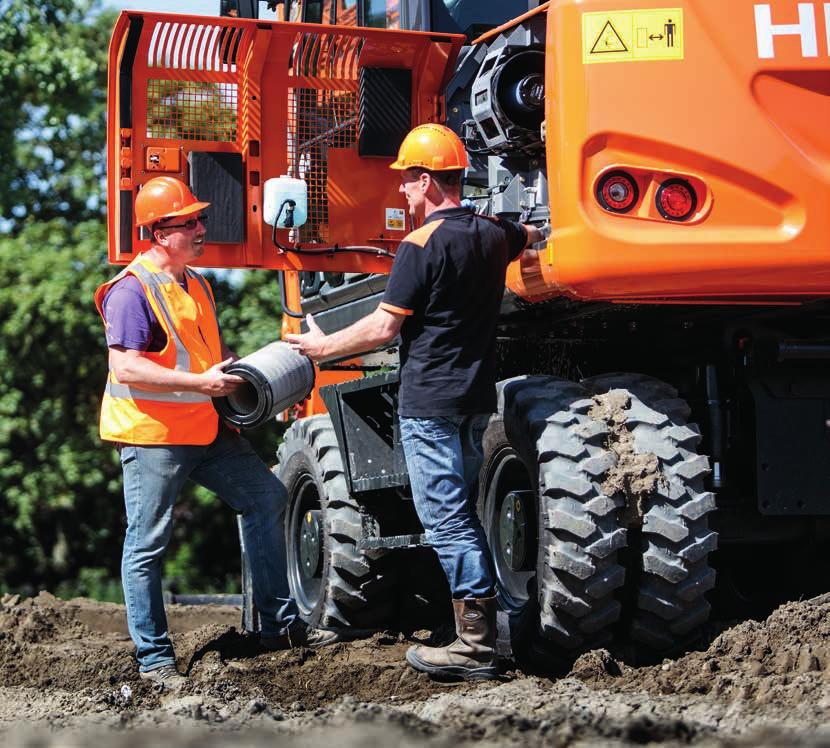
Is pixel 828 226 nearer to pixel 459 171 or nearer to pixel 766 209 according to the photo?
pixel 766 209

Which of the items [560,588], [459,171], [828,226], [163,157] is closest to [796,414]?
[828,226]

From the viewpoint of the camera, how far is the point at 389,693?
213 inches

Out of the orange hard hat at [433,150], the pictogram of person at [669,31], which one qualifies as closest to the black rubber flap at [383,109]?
the orange hard hat at [433,150]

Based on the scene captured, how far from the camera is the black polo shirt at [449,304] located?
5312mm

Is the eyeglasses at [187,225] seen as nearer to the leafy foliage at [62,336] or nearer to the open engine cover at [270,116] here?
the open engine cover at [270,116]

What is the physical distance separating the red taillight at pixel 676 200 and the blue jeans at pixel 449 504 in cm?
107

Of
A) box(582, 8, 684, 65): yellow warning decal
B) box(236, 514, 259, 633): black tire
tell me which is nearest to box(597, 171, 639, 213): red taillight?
box(582, 8, 684, 65): yellow warning decal

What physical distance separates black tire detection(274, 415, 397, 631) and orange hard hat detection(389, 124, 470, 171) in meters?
2.24

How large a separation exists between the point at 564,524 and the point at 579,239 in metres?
1.05

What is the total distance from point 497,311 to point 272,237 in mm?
1443

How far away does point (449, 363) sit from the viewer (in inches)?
211

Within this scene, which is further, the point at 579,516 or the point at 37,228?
the point at 37,228

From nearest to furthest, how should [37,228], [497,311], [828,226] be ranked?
[828,226] < [497,311] < [37,228]

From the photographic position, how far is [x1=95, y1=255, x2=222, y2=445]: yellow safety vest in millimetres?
5941
